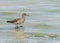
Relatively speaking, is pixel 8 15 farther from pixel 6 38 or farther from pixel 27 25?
pixel 6 38

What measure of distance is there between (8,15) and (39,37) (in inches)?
135

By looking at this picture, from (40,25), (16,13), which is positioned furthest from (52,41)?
(16,13)

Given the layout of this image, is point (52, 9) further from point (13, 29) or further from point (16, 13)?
point (13, 29)

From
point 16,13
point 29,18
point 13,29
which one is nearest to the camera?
point 13,29

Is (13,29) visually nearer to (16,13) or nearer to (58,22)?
(58,22)

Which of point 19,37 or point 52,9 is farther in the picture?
point 52,9

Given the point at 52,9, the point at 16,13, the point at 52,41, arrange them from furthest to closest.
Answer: the point at 52,9, the point at 16,13, the point at 52,41

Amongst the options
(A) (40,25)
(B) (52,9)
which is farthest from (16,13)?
(A) (40,25)


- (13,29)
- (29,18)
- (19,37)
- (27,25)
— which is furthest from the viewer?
(29,18)

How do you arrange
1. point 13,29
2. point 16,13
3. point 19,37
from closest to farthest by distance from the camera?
point 19,37
point 13,29
point 16,13

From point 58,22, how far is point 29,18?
1188 mm

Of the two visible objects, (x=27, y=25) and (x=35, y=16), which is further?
(x=35, y=16)

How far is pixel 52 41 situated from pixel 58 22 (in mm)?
2400

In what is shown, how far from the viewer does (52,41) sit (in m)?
7.63
